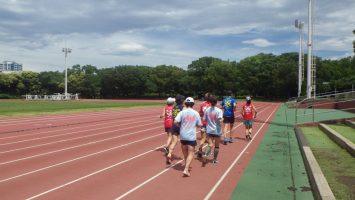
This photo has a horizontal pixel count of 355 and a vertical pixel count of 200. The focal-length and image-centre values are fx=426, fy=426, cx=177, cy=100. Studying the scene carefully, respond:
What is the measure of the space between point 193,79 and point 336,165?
90246 mm

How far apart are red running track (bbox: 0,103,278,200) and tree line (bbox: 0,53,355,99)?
68403mm

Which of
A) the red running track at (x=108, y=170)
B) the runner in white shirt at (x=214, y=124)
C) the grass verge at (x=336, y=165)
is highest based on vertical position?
the runner in white shirt at (x=214, y=124)

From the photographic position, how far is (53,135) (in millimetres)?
17219

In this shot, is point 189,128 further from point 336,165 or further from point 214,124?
point 336,165

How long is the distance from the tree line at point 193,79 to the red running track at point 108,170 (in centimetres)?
6840

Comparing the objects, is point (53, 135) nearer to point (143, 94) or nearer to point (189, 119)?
A: point (189, 119)

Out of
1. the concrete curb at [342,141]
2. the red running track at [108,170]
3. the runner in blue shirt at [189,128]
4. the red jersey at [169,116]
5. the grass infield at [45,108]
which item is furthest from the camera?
the grass infield at [45,108]

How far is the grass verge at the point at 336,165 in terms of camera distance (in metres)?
7.11

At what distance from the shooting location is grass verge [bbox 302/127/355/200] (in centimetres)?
711

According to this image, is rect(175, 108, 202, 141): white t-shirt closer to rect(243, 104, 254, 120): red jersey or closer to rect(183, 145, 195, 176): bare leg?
rect(183, 145, 195, 176): bare leg

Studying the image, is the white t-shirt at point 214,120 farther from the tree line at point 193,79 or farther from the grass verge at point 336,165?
the tree line at point 193,79

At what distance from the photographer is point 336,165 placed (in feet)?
30.7

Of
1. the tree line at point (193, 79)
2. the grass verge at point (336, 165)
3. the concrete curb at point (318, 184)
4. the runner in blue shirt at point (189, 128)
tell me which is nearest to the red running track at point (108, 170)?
the runner in blue shirt at point (189, 128)

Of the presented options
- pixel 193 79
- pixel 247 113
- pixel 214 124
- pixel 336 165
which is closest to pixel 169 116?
pixel 214 124
